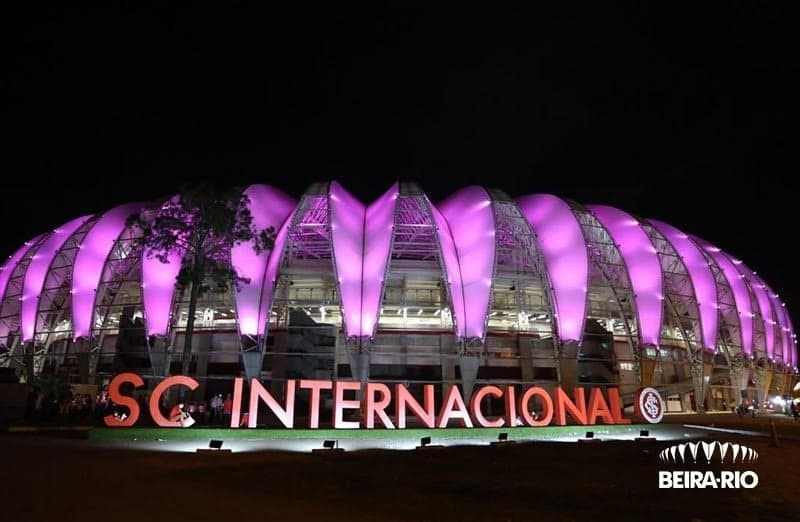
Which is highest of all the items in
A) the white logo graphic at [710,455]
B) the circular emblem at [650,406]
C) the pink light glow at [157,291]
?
the pink light glow at [157,291]

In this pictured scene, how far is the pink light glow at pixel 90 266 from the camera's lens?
141 feet

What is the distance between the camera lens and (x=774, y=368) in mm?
56906

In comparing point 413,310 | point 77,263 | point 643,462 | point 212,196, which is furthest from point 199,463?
point 77,263

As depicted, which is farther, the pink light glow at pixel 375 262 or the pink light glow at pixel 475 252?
the pink light glow at pixel 475 252

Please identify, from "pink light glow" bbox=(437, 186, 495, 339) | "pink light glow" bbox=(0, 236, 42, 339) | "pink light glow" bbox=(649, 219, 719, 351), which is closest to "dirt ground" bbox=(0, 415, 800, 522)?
"pink light glow" bbox=(437, 186, 495, 339)

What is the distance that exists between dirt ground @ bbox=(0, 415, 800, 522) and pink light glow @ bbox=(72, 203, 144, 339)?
27388 mm

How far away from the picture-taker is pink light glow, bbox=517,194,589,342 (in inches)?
1639

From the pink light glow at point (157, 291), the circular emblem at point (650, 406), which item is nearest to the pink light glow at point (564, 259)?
the circular emblem at point (650, 406)

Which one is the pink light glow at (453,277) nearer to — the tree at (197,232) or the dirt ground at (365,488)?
the tree at (197,232)

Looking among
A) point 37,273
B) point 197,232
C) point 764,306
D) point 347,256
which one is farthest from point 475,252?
point 37,273

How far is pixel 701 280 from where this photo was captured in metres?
49.5

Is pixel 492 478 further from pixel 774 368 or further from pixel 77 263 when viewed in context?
pixel 774 368

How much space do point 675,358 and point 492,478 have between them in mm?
A: 45265

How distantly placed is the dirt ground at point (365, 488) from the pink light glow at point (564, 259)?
22.9 meters
